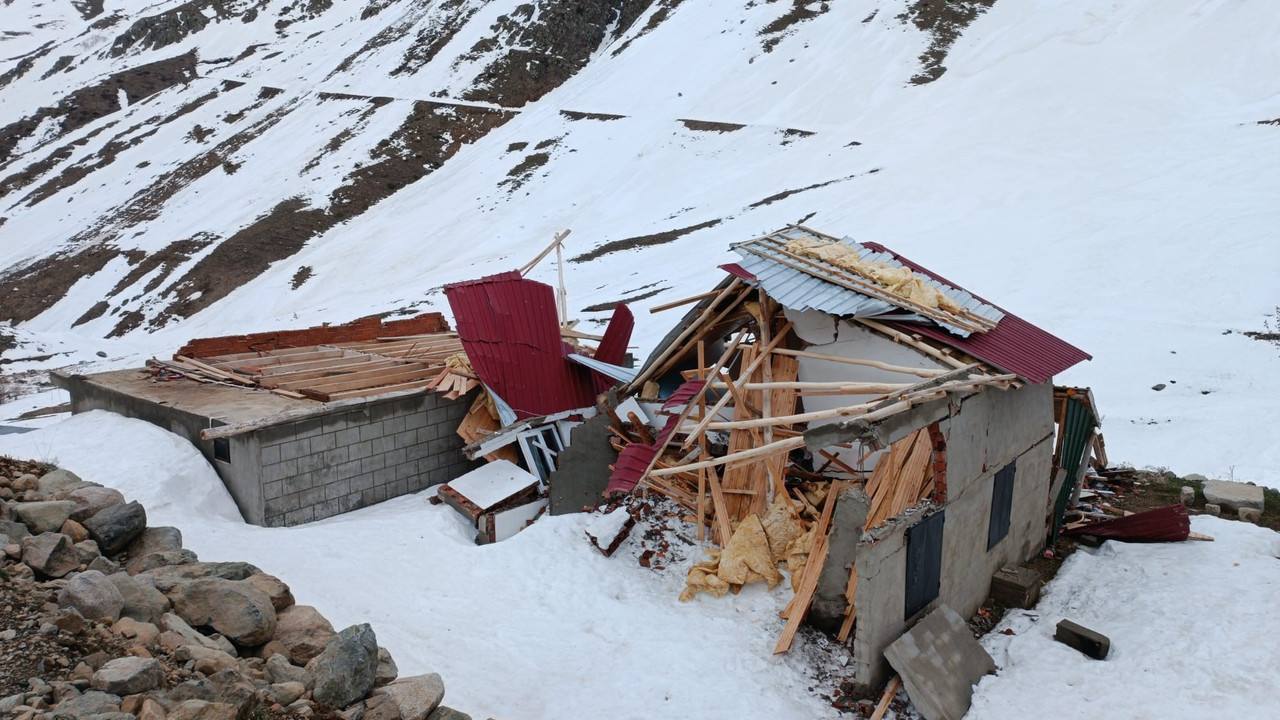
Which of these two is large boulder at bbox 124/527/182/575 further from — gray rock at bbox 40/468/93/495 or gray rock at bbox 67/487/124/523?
A: gray rock at bbox 40/468/93/495

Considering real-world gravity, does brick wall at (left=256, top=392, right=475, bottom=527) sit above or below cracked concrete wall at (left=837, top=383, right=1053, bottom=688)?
below

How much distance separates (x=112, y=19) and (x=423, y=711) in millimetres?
118867

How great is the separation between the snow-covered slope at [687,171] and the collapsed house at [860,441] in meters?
6.67

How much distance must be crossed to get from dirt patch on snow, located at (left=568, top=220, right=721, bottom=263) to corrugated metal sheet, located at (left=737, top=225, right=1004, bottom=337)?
2310 cm

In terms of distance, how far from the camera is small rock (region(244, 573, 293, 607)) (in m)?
6.97

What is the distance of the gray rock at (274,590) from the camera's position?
22.9ft

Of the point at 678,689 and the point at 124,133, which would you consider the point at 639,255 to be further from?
the point at 124,133

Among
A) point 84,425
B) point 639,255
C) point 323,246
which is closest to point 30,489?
point 84,425

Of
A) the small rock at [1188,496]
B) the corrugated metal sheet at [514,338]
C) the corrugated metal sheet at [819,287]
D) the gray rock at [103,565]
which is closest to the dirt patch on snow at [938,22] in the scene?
the small rock at [1188,496]

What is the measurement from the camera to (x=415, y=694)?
20.2ft

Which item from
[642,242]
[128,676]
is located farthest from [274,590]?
[642,242]

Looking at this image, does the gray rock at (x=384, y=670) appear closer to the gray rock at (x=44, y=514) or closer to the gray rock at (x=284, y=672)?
the gray rock at (x=284, y=672)

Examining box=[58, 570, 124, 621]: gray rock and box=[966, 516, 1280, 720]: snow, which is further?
box=[966, 516, 1280, 720]: snow

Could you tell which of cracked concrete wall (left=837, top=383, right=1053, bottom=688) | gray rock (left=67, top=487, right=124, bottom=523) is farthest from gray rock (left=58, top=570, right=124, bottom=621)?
cracked concrete wall (left=837, top=383, right=1053, bottom=688)
